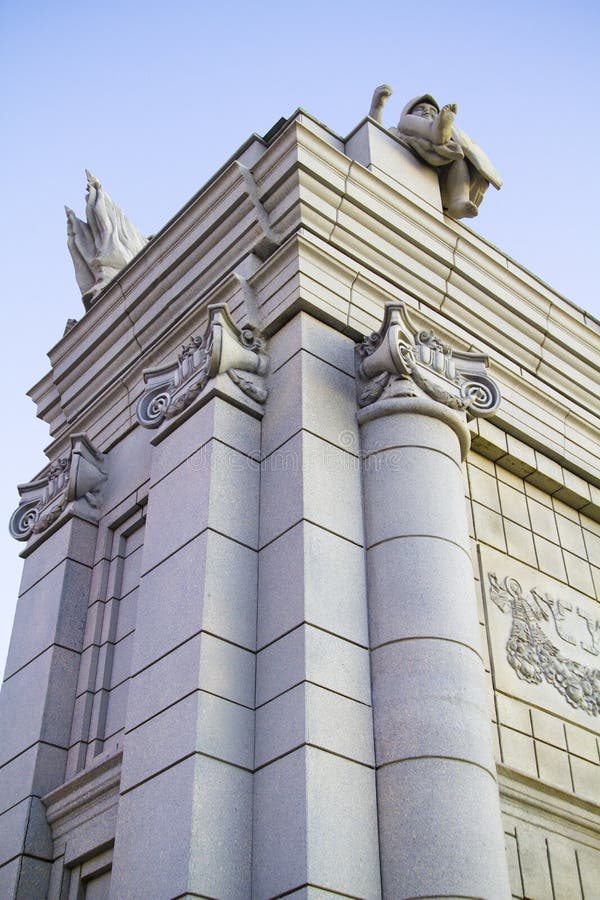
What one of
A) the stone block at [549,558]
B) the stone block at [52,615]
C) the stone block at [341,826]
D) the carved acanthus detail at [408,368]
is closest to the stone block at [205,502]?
the carved acanthus detail at [408,368]

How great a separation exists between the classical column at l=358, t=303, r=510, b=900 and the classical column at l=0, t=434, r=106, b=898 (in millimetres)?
4084

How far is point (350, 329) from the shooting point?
13.4m

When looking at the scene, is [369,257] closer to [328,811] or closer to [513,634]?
[513,634]

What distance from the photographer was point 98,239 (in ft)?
62.5

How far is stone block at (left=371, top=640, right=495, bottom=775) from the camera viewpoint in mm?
10102

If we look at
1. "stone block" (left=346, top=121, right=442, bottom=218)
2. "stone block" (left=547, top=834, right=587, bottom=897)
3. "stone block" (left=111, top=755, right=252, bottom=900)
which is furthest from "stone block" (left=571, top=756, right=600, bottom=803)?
"stone block" (left=346, top=121, right=442, bottom=218)

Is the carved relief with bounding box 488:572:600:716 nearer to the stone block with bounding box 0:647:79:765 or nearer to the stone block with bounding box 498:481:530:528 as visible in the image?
the stone block with bounding box 498:481:530:528

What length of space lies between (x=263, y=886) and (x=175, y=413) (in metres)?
5.47

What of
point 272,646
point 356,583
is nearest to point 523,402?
point 356,583

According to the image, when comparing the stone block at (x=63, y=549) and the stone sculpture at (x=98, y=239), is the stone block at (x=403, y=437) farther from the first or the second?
the stone sculpture at (x=98, y=239)

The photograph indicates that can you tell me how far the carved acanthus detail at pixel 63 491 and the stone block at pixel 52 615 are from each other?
922mm

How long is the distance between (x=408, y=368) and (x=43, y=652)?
533cm

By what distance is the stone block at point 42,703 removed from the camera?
12938 millimetres

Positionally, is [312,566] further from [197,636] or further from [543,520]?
[543,520]
